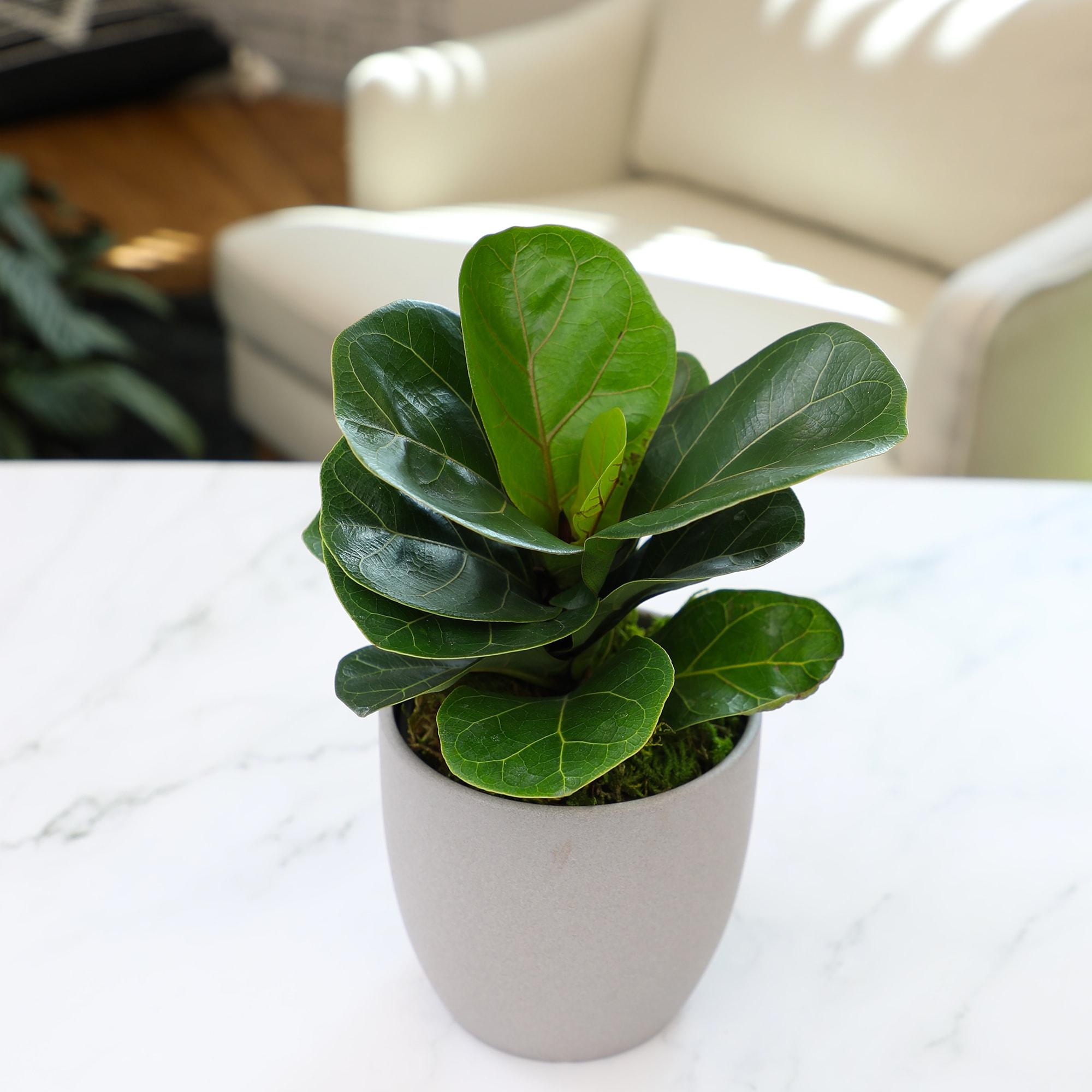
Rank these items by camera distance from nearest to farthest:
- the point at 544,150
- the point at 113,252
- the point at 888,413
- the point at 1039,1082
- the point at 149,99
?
the point at 888,413
the point at 1039,1082
the point at 544,150
the point at 113,252
the point at 149,99

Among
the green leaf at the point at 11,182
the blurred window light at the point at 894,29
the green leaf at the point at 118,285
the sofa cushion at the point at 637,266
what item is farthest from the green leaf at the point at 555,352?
the green leaf at the point at 118,285

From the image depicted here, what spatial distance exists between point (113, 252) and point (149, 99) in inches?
37.7

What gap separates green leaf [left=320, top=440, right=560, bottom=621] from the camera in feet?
1.16

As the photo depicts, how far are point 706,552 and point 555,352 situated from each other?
82mm

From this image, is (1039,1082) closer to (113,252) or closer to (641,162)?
(641,162)

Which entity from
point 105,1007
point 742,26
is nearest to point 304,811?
point 105,1007

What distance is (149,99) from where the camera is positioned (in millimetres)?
3498

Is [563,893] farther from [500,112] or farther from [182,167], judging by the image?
[182,167]

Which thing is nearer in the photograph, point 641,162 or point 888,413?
point 888,413

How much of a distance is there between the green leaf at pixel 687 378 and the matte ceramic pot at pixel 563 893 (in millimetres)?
125

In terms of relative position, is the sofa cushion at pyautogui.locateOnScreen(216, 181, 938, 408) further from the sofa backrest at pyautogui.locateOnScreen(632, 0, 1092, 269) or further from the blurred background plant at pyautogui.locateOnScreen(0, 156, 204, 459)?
the blurred background plant at pyautogui.locateOnScreen(0, 156, 204, 459)

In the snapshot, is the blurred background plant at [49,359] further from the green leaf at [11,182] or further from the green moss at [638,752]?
the green moss at [638,752]

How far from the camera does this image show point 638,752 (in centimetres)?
39

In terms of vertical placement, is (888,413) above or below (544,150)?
above
